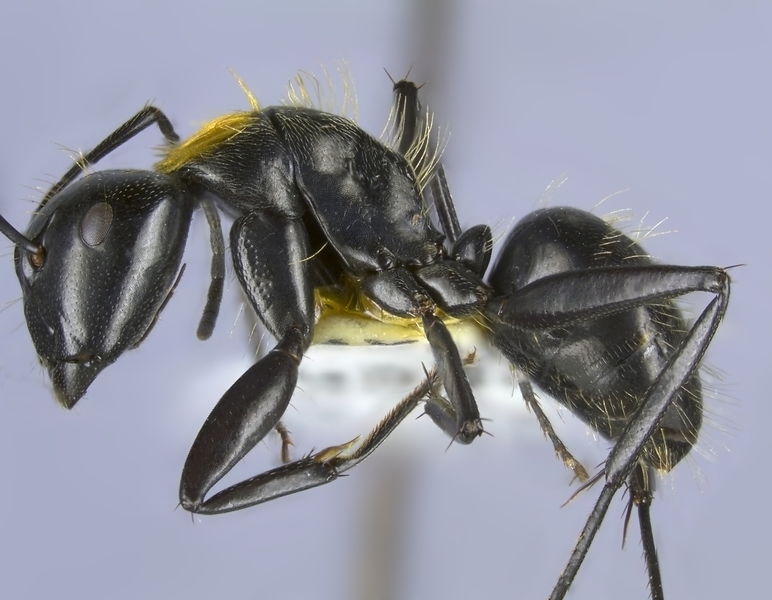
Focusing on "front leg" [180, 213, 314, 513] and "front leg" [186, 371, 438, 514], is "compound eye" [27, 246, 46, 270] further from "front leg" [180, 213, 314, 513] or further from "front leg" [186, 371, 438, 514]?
"front leg" [186, 371, 438, 514]

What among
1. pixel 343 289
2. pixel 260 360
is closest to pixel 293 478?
pixel 260 360

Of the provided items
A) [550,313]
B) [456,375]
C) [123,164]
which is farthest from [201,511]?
[123,164]

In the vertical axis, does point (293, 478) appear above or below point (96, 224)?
below

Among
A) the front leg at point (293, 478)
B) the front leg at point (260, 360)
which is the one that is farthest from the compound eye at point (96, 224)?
the front leg at point (293, 478)

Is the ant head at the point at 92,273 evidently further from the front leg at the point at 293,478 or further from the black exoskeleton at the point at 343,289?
the front leg at the point at 293,478

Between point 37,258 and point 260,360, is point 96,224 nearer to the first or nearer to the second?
point 37,258

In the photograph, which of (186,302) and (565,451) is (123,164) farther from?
(565,451)

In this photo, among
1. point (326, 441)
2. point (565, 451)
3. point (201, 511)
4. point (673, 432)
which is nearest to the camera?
point (201, 511)
